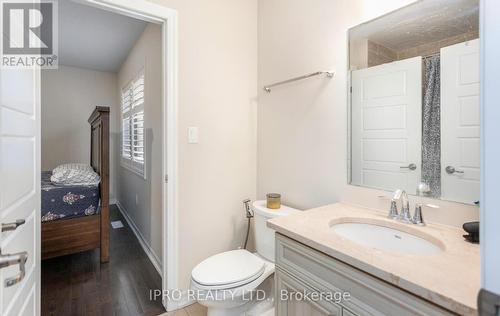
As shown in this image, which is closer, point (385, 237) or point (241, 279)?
point (385, 237)

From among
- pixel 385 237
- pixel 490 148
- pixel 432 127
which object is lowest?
pixel 385 237

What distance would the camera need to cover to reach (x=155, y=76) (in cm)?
245

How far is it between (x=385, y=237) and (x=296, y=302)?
52 centimetres

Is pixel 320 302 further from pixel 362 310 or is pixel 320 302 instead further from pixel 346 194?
pixel 346 194

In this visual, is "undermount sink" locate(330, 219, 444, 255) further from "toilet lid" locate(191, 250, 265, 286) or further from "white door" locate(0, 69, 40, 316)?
"white door" locate(0, 69, 40, 316)

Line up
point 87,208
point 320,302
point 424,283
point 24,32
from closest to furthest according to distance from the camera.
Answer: point 424,283
point 320,302
point 24,32
point 87,208

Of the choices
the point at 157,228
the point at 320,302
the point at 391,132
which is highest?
the point at 391,132

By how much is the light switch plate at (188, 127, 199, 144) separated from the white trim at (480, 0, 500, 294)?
1.62 m

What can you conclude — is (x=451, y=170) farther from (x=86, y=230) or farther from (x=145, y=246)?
(x=86, y=230)

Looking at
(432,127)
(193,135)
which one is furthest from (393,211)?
(193,135)

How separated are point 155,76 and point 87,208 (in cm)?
152

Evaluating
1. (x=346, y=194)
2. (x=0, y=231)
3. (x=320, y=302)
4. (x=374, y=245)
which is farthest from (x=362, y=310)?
(x=0, y=231)

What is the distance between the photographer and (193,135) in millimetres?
1818

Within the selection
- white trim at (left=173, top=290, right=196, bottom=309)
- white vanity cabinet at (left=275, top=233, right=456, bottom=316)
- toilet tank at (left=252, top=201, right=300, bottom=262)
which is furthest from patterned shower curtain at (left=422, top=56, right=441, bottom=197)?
white trim at (left=173, top=290, right=196, bottom=309)
